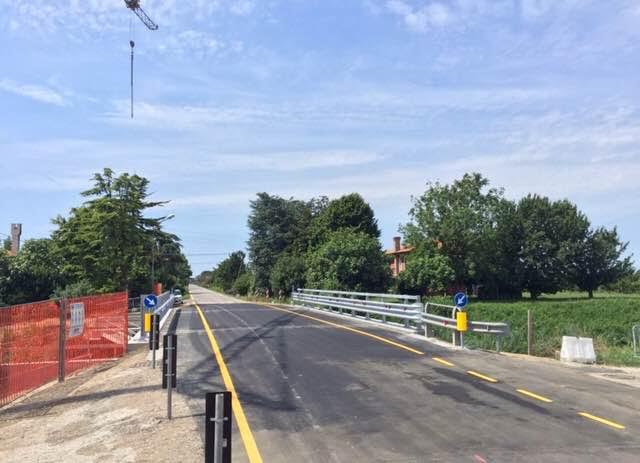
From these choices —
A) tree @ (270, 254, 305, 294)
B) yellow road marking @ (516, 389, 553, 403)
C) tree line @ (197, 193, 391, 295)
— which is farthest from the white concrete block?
tree @ (270, 254, 305, 294)

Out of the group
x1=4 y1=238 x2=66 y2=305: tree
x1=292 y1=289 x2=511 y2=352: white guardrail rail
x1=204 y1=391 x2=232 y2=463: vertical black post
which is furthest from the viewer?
x1=4 y1=238 x2=66 y2=305: tree

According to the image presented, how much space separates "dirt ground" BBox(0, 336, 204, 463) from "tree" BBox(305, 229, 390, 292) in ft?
112

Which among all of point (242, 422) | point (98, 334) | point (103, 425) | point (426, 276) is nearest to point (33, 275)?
point (426, 276)

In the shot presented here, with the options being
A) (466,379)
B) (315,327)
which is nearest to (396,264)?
(315,327)

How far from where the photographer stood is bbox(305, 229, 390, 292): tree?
46.1 m

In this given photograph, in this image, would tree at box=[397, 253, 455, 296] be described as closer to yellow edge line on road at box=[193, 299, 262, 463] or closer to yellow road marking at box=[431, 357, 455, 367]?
yellow road marking at box=[431, 357, 455, 367]

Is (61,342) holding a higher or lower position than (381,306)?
lower

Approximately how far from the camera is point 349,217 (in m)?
65.2

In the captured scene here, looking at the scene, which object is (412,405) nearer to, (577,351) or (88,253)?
(577,351)

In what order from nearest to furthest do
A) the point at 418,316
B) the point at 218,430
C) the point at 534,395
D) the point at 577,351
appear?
the point at 218,430
the point at 534,395
the point at 577,351
the point at 418,316

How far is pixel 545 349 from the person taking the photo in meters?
17.2

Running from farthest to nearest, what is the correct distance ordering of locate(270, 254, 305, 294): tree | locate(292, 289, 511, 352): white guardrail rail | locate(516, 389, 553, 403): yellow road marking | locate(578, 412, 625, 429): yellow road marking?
locate(270, 254, 305, 294): tree
locate(292, 289, 511, 352): white guardrail rail
locate(516, 389, 553, 403): yellow road marking
locate(578, 412, 625, 429): yellow road marking

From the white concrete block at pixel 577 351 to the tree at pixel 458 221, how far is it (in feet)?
146

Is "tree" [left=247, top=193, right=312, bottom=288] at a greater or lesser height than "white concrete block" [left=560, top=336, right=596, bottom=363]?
greater
